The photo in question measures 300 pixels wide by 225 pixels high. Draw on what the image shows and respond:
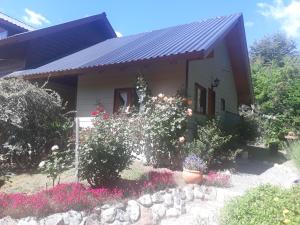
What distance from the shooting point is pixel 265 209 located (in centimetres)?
455

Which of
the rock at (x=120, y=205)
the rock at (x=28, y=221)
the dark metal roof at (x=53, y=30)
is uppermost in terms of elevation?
the dark metal roof at (x=53, y=30)

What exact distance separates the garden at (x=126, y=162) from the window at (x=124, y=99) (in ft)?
1.35

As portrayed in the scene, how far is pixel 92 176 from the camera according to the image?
6629mm

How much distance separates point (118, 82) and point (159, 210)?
6.11 m

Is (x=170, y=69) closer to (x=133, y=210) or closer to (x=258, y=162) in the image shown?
(x=258, y=162)

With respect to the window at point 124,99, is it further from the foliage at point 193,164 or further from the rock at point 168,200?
the rock at point 168,200

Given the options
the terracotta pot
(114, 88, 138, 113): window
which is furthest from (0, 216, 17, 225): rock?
(114, 88, 138, 113): window

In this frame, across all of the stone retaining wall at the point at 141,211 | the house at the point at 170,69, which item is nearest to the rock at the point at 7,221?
the stone retaining wall at the point at 141,211

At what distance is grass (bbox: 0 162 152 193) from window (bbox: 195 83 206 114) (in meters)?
3.76

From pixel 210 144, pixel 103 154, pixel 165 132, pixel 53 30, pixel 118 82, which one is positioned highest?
pixel 53 30

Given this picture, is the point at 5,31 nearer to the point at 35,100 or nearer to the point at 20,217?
the point at 35,100

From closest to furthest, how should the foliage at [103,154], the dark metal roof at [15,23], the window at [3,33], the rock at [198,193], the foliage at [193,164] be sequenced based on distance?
the foliage at [103,154] → the rock at [198,193] → the foliage at [193,164] → the dark metal roof at [15,23] → the window at [3,33]

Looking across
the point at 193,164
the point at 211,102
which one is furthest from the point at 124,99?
the point at 193,164

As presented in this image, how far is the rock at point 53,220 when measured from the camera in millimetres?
5273
